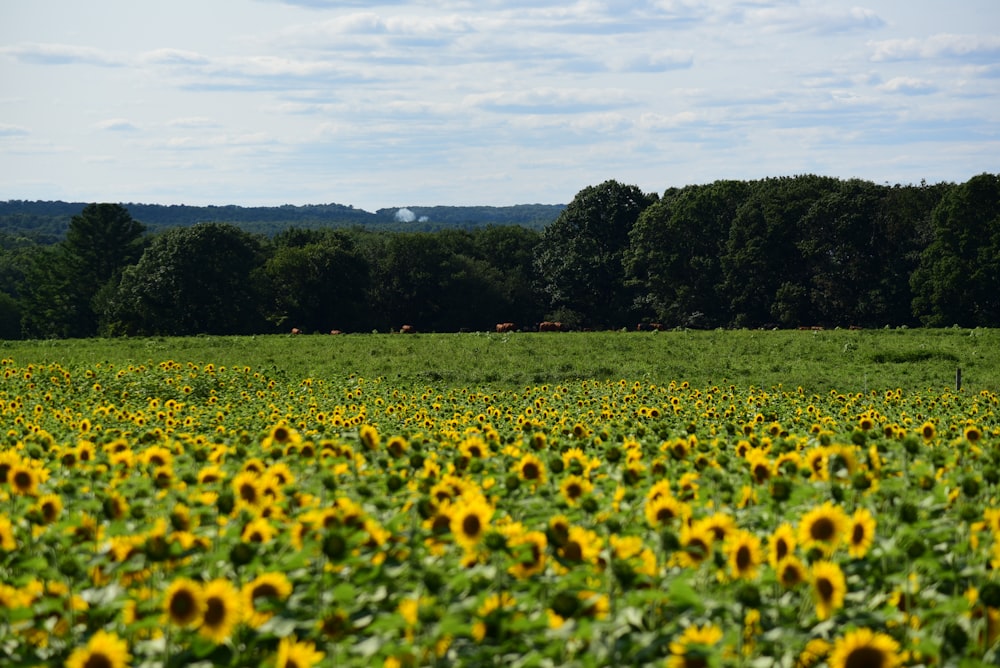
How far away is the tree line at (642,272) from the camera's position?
65625mm

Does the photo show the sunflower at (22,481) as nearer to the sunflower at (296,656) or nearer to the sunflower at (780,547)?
the sunflower at (296,656)

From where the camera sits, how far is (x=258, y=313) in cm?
7600

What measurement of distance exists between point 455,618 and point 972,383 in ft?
102

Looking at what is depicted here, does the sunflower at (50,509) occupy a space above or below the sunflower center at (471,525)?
below

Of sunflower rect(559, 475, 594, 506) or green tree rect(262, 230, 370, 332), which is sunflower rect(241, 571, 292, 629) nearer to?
sunflower rect(559, 475, 594, 506)

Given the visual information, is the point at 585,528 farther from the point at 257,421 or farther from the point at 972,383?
the point at 972,383

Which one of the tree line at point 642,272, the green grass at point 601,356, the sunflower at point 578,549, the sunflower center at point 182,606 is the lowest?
the green grass at point 601,356

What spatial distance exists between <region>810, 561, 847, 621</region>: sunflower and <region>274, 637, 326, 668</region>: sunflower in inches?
75.6

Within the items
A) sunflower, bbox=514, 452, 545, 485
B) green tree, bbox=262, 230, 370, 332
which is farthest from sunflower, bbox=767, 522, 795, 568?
green tree, bbox=262, 230, 370, 332

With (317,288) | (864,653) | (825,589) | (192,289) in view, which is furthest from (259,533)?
(317,288)

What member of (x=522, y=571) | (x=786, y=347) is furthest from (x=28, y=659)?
(x=786, y=347)

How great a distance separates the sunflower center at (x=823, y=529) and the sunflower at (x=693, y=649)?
36.5 inches

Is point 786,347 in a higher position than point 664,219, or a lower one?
lower

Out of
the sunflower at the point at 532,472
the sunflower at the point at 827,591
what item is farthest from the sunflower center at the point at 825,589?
the sunflower at the point at 532,472
